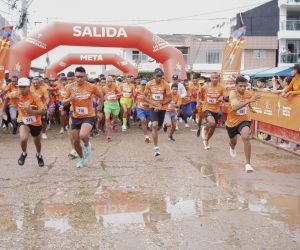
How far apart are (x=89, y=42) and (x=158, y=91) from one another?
294 inches

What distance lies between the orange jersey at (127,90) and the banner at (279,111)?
421 centimetres

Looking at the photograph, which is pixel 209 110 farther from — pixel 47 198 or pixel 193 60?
pixel 193 60

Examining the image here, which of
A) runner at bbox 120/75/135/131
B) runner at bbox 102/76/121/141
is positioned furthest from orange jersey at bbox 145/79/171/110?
runner at bbox 120/75/135/131

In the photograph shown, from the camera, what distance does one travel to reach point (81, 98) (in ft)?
25.1

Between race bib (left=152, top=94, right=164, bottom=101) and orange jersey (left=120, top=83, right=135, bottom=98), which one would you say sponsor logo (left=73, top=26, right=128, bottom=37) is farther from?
race bib (left=152, top=94, right=164, bottom=101)

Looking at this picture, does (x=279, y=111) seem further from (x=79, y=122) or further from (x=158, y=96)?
(x=79, y=122)

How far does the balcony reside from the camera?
41.6 metres

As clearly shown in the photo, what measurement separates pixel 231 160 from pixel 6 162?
449 centimetres

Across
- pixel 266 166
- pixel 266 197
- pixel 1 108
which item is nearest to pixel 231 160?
pixel 266 166

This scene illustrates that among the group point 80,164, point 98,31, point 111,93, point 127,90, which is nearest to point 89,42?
point 98,31

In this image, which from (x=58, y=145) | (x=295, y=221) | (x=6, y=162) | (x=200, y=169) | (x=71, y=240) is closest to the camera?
(x=71, y=240)

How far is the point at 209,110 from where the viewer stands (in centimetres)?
991

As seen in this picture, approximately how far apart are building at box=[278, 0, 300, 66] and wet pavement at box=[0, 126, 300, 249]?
113ft

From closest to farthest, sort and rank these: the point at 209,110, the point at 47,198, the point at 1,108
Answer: the point at 47,198 → the point at 209,110 → the point at 1,108
